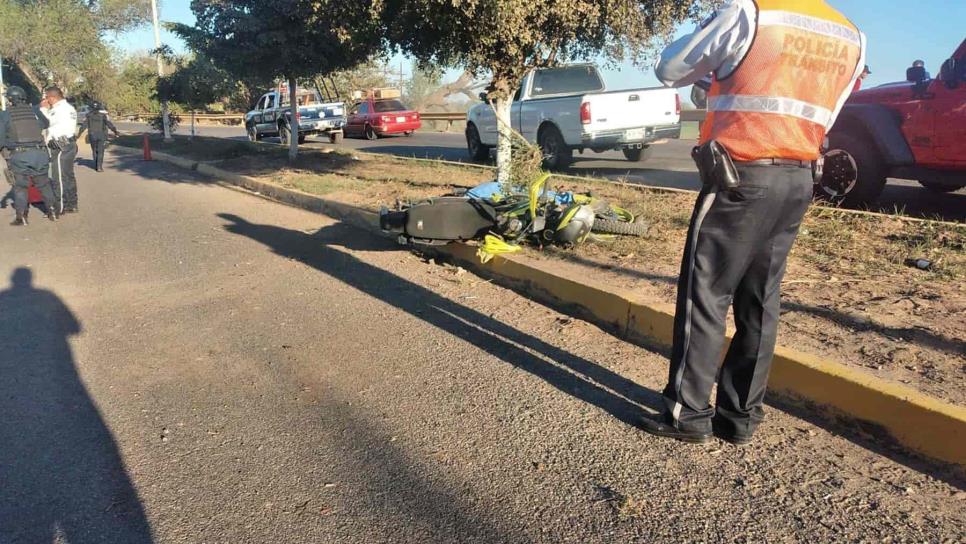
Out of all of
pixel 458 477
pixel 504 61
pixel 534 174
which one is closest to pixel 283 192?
pixel 504 61

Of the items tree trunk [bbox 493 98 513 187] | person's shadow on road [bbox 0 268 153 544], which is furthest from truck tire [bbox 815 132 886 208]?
person's shadow on road [bbox 0 268 153 544]

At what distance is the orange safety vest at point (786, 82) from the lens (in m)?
2.81

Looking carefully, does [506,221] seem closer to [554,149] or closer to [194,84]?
[554,149]

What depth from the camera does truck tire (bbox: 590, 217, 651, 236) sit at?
20.5 ft

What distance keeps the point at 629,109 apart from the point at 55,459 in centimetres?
1074

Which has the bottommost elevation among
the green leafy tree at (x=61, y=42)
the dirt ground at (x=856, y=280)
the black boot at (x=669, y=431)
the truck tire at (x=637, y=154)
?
the black boot at (x=669, y=431)

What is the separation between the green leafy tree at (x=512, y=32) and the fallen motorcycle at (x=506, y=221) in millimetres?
1060

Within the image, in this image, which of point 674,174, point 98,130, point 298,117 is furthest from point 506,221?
point 298,117

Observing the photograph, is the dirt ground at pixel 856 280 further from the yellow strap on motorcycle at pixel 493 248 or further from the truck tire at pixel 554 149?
the truck tire at pixel 554 149

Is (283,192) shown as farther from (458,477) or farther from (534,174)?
(458,477)

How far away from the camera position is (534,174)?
280 inches

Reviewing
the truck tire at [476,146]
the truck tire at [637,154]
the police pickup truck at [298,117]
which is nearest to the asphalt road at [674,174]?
the truck tire at [637,154]

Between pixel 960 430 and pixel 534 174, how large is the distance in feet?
15.6

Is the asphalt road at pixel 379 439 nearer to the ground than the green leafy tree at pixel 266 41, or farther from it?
nearer to the ground
